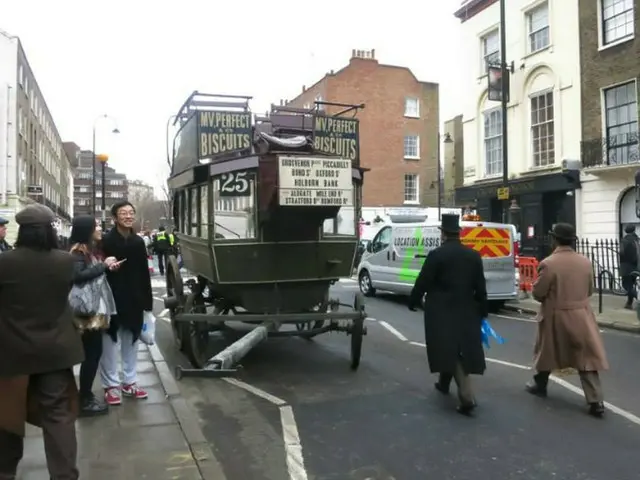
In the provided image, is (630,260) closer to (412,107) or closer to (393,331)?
(393,331)

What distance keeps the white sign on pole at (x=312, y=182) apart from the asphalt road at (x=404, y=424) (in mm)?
2036

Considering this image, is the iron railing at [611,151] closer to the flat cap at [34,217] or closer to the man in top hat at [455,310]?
the man in top hat at [455,310]

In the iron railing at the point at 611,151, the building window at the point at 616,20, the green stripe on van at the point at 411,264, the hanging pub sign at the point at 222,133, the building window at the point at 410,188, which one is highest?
the building window at the point at 616,20

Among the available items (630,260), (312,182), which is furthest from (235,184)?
(630,260)

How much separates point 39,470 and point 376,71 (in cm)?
3888

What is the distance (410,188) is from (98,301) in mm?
36112

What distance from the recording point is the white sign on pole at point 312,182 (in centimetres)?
636

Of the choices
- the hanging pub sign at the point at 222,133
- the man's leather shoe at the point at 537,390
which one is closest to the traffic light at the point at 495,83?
the hanging pub sign at the point at 222,133

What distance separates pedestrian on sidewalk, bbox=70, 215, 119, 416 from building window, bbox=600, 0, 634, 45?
56.6 feet

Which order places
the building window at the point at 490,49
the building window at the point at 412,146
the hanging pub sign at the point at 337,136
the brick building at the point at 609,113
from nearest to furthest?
the hanging pub sign at the point at 337,136 → the brick building at the point at 609,113 → the building window at the point at 490,49 → the building window at the point at 412,146

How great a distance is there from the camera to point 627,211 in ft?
58.4

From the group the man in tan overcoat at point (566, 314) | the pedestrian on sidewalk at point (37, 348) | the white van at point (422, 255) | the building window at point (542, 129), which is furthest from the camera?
the building window at point (542, 129)

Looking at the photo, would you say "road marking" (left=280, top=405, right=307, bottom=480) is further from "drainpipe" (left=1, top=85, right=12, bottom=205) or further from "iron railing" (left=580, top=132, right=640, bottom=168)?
"drainpipe" (left=1, top=85, right=12, bottom=205)

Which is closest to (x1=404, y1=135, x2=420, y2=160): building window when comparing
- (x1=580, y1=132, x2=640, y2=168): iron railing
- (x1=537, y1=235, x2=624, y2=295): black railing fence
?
(x1=580, y1=132, x2=640, y2=168): iron railing
